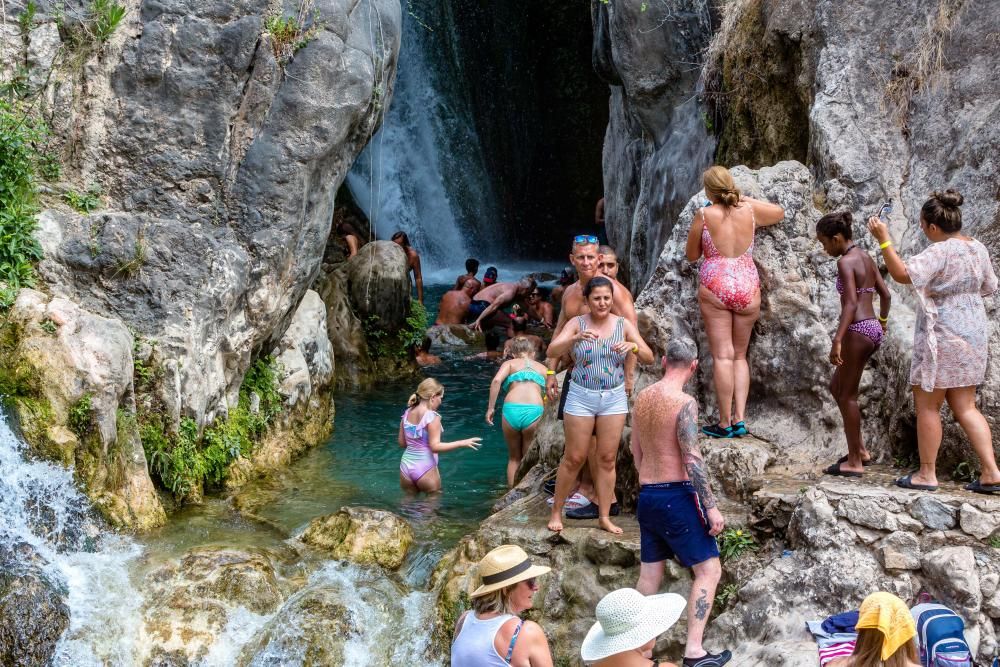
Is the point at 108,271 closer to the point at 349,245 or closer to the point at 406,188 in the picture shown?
the point at 349,245

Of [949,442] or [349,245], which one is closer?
[949,442]

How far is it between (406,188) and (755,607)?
60.4 feet

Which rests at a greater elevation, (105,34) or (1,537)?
(105,34)

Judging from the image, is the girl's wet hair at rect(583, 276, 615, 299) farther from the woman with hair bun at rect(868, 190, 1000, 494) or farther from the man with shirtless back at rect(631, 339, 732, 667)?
the woman with hair bun at rect(868, 190, 1000, 494)

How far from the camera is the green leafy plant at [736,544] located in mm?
6043

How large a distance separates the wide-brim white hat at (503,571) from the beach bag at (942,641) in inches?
58.4

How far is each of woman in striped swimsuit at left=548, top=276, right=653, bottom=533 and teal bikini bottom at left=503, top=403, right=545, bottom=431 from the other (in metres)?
2.02

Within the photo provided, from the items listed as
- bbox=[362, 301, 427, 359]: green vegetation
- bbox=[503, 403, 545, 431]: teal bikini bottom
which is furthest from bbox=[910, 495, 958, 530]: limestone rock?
bbox=[362, 301, 427, 359]: green vegetation

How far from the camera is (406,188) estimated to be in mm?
23125

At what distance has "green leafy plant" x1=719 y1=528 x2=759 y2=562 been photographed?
6.04 meters

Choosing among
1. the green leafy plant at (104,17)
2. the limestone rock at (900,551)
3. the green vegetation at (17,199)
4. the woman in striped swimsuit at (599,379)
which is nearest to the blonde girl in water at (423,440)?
the woman in striped swimsuit at (599,379)

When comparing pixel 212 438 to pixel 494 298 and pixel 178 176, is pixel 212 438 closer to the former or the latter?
pixel 178 176

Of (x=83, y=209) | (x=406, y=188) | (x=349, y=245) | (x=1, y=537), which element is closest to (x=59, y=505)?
(x=1, y=537)

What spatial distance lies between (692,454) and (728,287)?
191cm
